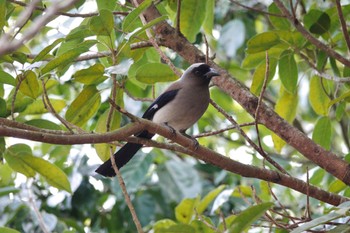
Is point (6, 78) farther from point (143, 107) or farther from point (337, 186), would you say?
point (143, 107)

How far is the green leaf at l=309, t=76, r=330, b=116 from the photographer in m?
4.22

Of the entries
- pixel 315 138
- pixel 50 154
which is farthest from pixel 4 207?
pixel 315 138

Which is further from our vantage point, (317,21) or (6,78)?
(317,21)

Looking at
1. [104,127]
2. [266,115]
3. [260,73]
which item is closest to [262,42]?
[260,73]

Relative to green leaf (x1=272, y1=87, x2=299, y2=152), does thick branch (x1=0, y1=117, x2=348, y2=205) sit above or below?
below

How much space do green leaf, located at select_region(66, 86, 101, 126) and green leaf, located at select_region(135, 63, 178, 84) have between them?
0.23 metres

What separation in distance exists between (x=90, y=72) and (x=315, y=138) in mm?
1675

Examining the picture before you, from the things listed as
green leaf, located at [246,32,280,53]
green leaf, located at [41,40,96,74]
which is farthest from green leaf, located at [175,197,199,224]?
green leaf, located at [41,40,96,74]

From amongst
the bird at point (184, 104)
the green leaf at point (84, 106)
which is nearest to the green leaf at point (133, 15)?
the green leaf at point (84, 106)

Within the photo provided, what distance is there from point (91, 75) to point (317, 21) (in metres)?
1.49

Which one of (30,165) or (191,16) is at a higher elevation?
(191,16)

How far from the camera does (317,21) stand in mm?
3834

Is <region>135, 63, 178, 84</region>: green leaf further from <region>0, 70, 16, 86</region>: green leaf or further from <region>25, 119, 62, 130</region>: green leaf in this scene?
<region>0, 70, 16, 86</region>: green leaf

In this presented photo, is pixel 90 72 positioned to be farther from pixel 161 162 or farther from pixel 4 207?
pixel 161 162
